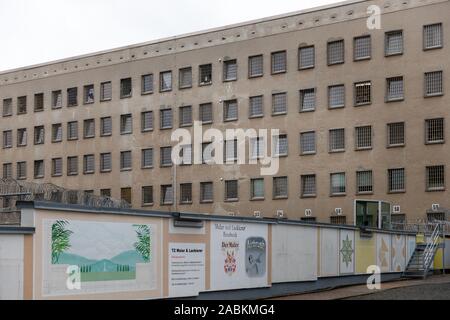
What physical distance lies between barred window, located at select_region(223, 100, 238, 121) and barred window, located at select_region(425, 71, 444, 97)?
54.1 feet

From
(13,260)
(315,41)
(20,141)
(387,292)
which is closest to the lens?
(13,260)

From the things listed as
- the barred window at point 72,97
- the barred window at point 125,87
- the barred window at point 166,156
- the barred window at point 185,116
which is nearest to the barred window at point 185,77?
the barred window at point 185,116

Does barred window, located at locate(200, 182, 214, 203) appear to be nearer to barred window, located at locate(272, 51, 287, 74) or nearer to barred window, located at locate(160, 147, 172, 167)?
barred window, located at locate(160, 147, 172, 167)

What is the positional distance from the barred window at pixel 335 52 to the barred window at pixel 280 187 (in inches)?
394

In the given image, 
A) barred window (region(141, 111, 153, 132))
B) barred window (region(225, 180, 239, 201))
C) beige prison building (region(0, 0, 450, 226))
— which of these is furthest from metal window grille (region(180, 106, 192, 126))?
barred window (region(225, 180, 239, 201))

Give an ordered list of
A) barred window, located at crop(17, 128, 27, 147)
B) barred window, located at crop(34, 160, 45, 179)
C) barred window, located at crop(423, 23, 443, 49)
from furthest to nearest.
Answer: barred window, located at crop(17, 128, 27, 147)
barred window, located at crop(34, 160, 45, 179)
barred window, located at crop(423, 23, 443, 49)

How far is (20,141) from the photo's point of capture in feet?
265

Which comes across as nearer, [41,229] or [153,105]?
[41,229]

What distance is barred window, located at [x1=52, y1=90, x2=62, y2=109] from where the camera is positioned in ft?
253

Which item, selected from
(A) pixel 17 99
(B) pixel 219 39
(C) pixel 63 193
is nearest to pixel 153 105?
(B) pixel 219 39

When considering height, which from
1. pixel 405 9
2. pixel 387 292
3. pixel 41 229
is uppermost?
pixel 405 9

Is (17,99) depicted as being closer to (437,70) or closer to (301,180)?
(301,180)

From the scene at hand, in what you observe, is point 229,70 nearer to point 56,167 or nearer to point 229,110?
point 229,110

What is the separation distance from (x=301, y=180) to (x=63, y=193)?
93.9ft
